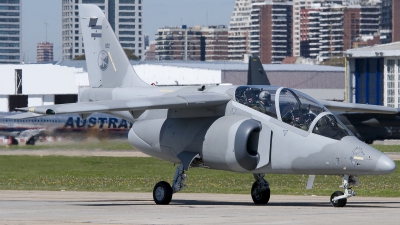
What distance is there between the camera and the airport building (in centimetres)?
8169

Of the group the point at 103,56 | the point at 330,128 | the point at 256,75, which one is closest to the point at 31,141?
the point at 256,75

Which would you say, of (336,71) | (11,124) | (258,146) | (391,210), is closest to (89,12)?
(258,146)

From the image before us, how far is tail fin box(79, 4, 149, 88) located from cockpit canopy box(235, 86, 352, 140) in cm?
554

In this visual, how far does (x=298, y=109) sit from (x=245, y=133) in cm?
136

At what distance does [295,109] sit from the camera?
69.4 ft

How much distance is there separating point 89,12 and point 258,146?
803 centimetres

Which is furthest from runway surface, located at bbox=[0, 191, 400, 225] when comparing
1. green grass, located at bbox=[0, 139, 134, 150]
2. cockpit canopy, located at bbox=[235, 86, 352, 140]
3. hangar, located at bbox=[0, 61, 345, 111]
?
hangar, located at bbox=[0, 61, 345, 111]

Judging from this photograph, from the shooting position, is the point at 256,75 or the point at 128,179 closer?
the point at 128,179

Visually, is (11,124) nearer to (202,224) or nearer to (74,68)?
(74,68)

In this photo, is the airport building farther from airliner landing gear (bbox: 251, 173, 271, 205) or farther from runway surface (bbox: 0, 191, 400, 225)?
airliner landing gear (bbox: 251, 173, 271, 205)

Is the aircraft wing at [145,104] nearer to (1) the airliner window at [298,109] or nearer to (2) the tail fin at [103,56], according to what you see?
(1) the airliner window at [298,109]

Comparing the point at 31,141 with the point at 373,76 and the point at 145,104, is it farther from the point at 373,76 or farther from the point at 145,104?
the point at 373,76

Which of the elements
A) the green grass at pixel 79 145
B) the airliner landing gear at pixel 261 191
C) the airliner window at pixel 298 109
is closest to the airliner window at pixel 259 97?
the airliner window at pixel 298 109

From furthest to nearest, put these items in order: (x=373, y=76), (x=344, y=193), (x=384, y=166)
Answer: (x=373, y=76)
(x=344, y=193)
(x=384, y=166)
